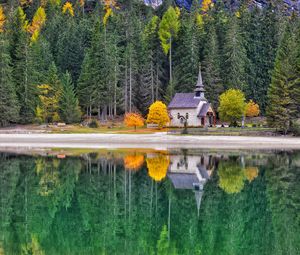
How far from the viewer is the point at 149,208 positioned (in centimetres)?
2075

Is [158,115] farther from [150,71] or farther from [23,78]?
[23,78]

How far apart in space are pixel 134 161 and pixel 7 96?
4385 cm

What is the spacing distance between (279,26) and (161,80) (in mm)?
20942

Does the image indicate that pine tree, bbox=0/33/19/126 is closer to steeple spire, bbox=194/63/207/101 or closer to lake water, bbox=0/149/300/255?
steeple spire, bbox=194/63/207/101

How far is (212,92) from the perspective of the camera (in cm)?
8100

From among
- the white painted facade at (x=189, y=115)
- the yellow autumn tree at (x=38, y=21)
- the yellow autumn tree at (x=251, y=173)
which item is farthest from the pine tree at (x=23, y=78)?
the yellow autumn tree at (x=251, y=173)

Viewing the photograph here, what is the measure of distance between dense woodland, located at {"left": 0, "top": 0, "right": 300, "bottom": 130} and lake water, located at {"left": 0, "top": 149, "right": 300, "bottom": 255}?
43666 mm

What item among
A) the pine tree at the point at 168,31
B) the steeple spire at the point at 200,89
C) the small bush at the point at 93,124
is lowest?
the small bush at the point at 93,124

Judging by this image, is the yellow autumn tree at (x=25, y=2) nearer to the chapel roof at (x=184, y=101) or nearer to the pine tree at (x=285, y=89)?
the chapel roof at (x=184, y=101)

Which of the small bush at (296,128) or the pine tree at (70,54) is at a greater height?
the pine tree at (70,54)

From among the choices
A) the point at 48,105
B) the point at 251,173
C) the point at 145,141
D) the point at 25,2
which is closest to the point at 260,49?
the point at 48,105

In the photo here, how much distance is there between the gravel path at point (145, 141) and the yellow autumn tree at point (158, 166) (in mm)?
12964

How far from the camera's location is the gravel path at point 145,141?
54.4 m

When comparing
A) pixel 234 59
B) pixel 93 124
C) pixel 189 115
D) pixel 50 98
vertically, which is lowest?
pixel 93 124
